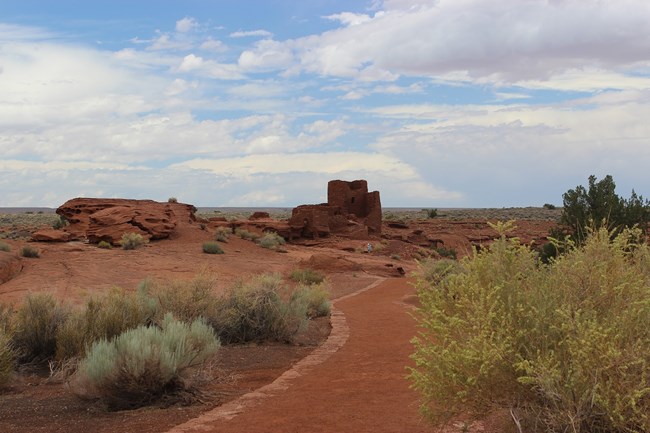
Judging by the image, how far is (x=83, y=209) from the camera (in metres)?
36.3

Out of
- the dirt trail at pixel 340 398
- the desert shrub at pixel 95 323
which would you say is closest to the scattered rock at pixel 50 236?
the desert shrub at pixel 95 323

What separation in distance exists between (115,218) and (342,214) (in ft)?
57.5

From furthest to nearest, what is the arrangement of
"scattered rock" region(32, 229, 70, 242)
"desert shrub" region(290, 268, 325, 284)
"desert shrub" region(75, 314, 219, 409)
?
"scattered rock" region(32, 229, 70, 242) < "desert shrub" region(290, 268, 325, 284) < "desert shrub" region(75, 314, 219, 409)

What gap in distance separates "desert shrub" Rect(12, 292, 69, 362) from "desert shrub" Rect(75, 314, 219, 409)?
2.96m

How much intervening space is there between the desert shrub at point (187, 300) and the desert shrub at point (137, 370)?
3.42 meters

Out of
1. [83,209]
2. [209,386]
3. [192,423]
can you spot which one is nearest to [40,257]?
[83,209]

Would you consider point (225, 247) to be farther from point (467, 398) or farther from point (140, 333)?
point (467, 398)

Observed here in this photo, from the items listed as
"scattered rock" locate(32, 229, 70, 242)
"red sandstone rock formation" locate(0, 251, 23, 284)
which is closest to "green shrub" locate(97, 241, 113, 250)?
"scattered rock" locate(32, 229, 70, 242)

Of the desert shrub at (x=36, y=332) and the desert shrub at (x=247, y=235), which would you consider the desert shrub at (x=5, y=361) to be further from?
the desert shrub at (x=247, y=235)

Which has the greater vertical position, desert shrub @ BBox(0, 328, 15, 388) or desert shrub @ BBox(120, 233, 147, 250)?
desert shrub @ BBox(120, 233, 147, 250)

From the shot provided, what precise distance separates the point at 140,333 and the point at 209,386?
4.28 feet

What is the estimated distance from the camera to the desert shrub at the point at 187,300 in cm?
1177

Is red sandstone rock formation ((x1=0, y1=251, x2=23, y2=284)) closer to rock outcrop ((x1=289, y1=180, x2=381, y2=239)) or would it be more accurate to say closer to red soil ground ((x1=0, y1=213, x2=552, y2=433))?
red soil ground ((x1=0, y1=213, x2=552, y2=433))

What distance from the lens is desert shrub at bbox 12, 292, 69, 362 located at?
34.1 feet
